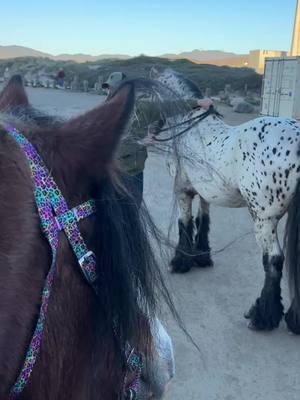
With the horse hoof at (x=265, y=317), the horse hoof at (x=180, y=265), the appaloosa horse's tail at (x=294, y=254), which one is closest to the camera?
the appaloosa horse's tail at (x=294, y=254)

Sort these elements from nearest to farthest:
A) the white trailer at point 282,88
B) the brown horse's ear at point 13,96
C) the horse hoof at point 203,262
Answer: the brown horse's ear at point 13,96, the horse hoof at point 203,262, the white trailer at point 282,88

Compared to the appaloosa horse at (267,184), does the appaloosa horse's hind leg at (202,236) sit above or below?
below

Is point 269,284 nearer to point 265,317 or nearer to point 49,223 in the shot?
point 265,317

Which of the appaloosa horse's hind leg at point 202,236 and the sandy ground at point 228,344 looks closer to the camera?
the sandy ground at point 228,344

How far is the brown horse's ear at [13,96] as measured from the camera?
0.93 meters

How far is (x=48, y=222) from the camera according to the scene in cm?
69

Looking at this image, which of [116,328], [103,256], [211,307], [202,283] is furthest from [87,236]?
[202,283]

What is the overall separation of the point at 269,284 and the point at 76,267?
269cm

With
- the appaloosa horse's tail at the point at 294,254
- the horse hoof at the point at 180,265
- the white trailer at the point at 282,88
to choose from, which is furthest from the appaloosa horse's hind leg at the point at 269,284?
the white trailer at the point at 282,88

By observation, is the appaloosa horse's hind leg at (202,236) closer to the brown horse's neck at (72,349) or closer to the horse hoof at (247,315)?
the horse hoof at (247,315)

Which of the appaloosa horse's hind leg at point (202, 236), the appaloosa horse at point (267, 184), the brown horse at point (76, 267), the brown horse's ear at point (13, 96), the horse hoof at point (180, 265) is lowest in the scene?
the horse hoof at point (180, 265)

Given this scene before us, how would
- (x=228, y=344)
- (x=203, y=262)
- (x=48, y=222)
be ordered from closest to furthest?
(x=48, y=222)
(x=228, y=344)
(x=203, y=262)

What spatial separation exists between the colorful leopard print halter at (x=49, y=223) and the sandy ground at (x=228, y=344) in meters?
1.24

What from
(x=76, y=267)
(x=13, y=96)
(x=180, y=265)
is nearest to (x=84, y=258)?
(x=76, y=267)
